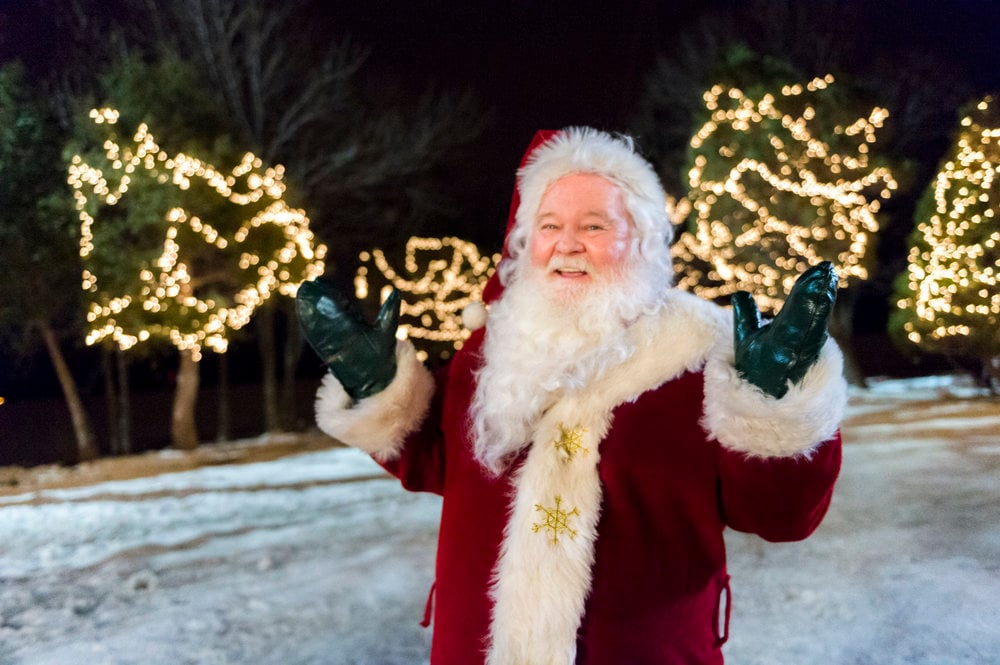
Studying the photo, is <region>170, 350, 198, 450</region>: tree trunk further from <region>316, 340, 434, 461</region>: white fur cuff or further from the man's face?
the man's face

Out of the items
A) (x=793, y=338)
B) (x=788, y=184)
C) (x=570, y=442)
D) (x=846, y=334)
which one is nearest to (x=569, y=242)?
(x=570, y=442)

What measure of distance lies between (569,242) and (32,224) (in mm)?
10031

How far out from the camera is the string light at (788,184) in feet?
40.5

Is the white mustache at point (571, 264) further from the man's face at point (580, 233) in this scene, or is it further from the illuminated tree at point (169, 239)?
the illuminated tree at point (169, 239)

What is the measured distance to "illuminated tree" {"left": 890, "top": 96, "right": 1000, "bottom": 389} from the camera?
10289 mm

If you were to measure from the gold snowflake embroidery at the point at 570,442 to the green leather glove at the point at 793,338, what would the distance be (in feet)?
1.27

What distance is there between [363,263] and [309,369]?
12.4 m

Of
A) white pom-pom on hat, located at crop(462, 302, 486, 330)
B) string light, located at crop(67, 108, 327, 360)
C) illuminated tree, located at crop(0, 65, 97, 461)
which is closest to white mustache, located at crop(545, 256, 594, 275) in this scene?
white pom-pom on hat, located at crop(462, 302, 486, 330)

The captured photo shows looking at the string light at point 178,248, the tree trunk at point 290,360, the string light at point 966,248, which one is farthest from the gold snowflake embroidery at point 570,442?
the tree trunk at point 290,360

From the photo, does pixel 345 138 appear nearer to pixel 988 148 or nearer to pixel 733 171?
pixel 733 171

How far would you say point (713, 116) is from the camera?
43.0 ft

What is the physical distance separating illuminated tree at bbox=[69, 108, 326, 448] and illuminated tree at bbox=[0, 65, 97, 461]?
0.43m

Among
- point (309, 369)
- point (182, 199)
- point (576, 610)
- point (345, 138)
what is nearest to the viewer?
point (576, 610)

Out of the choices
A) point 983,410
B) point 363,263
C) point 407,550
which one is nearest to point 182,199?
point 363,263
